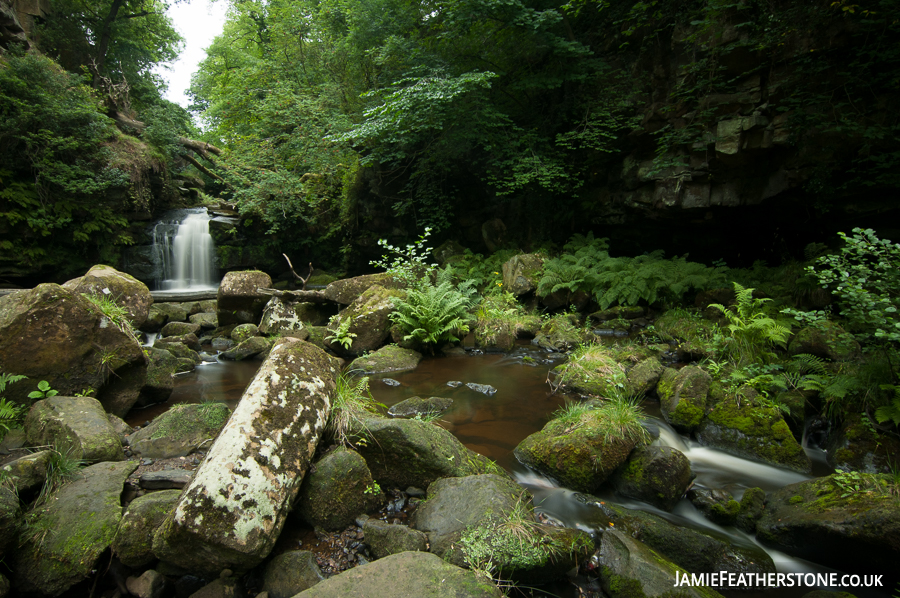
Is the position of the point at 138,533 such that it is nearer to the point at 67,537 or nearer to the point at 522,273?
the point at 67,537

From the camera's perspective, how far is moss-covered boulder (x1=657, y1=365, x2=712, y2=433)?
465 cm

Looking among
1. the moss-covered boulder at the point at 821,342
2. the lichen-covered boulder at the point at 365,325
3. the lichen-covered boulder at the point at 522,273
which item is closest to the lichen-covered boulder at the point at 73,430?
the lichen-covered boulder at the point at 365,325

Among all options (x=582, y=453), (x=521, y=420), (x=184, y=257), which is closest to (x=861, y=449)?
(x=582, y=453)

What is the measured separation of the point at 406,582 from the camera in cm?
213

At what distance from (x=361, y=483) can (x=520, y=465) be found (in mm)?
1818

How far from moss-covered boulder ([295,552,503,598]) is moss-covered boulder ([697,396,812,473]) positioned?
3522mm

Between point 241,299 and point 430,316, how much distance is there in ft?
16.6

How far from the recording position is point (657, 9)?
31.5ft

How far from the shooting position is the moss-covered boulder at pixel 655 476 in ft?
11.7

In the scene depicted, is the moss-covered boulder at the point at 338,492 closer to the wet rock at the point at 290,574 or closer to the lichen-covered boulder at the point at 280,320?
the wet rock at the point at 290,574

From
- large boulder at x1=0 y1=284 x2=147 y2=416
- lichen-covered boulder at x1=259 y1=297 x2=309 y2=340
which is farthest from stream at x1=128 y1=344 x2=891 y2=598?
lichen-covered boulder at x1=259 y1=297 x2=309 y2=340

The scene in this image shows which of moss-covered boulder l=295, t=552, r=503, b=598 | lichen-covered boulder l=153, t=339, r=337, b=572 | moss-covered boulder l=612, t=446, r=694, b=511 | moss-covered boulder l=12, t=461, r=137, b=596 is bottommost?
moss-covered boulder l=612, t=446, r=694, b=511

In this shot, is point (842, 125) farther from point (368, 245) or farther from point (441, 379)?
point (368, 245)

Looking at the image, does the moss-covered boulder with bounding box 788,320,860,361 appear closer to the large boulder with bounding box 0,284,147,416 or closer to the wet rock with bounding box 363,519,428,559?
the wet rock with bounding box 363,519,428,559
